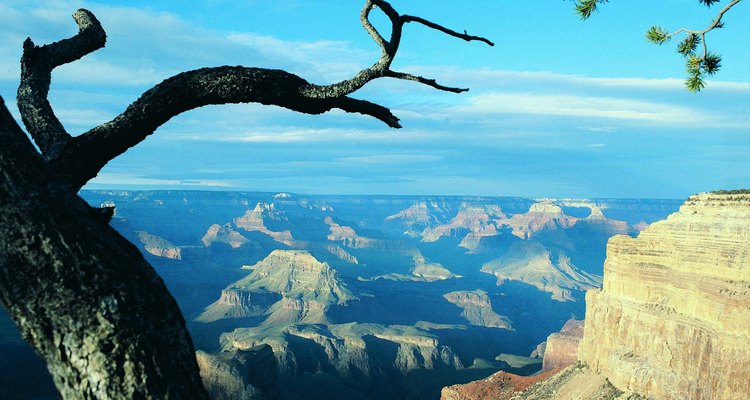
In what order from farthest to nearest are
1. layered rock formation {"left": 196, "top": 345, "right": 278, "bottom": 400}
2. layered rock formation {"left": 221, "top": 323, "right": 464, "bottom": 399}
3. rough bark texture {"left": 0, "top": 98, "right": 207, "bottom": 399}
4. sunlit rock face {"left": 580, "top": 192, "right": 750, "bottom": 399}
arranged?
layered rock formation {"left": 221, "top": 323, "right": 464, "bottom": 399}
layered rock formation {"left": 196, "top": 345, "right": 278, "bottom": 400}
sunlit rock face {"left": 580, "top": 192, "right": 750, "bottom": 399}
rough bark texture {"left": 0, "top": 98, "right": 207, "bottom": 399}

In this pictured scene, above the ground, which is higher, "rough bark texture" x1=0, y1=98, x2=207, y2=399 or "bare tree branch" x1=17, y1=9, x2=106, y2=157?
"bare tree branch" x1=17, y1=9, x2=106, y2=157

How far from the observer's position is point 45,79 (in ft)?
22.4

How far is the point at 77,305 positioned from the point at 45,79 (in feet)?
13.2

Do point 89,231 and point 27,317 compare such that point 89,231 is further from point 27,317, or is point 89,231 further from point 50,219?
point 27,317

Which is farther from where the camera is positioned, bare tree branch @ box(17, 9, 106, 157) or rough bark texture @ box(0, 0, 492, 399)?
bare tree branch @ box(17, 9, 106, 157)

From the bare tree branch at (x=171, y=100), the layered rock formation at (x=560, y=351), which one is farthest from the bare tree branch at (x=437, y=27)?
the layered rock formation at (x=560, y=351)

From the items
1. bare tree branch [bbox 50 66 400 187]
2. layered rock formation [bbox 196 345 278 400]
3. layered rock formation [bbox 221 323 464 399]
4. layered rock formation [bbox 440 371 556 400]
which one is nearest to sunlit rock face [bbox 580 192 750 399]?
layered rock formation [bbox 440 371 556 400]

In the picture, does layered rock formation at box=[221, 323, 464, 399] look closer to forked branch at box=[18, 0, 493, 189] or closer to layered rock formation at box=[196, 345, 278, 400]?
layered rock formation at box=[196, 345, 278, 400]

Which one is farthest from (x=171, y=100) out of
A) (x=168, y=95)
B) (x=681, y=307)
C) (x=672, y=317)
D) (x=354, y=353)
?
(x=354, y=353)

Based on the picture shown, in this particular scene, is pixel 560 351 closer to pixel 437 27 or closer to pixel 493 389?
pixel 493 389

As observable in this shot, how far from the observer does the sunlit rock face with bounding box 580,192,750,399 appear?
40500 mm

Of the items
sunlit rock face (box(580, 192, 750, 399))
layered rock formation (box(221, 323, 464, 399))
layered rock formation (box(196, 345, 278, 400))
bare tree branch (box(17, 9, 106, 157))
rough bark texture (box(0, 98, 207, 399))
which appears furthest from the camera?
layered rock formation (box(221, 323, 464, 399))

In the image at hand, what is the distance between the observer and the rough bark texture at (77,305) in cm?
388

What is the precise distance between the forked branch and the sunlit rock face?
41.2 metres
